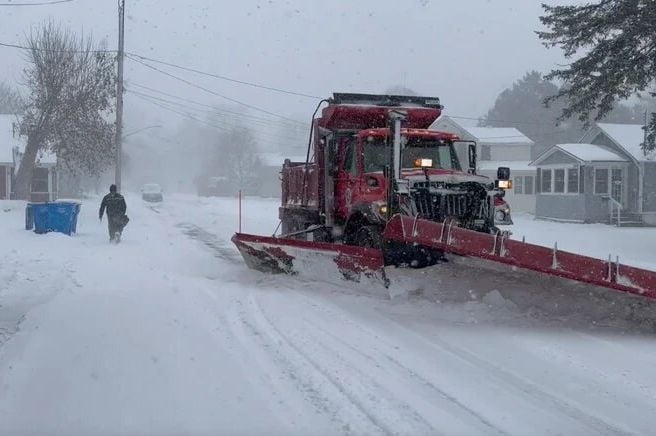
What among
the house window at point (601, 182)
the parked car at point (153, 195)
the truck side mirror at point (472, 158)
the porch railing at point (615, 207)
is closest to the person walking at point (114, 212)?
the truck side mirror at point (472, 158)

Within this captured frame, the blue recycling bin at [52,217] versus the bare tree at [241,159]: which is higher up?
the bare tree at [241,159]

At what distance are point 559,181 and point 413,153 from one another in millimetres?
26411

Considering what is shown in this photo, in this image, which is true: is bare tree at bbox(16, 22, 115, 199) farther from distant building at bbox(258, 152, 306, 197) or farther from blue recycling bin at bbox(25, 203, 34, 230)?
distant building at bbox(258, 152, 306, 197)

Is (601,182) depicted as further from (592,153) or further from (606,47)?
(606,47)

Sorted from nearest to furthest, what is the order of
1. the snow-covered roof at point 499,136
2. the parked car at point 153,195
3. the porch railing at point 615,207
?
the porch railing at point 615,207 < the snow-covered roof at point 499,136 < the parked car at point 153,195

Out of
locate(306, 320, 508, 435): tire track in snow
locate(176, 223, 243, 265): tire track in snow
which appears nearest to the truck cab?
locate(176, 223, 243, 265): tire track in snow

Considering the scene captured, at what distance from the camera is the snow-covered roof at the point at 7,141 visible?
40.8 m

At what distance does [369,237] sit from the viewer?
1034 cm

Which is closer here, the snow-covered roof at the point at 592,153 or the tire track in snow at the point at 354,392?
the tire track in snow at the point at 354,392

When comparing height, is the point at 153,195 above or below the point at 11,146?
below

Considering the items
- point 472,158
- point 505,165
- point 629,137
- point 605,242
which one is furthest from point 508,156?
point 472,158

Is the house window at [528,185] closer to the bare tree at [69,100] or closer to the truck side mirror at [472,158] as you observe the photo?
the bare tree at [69,100]

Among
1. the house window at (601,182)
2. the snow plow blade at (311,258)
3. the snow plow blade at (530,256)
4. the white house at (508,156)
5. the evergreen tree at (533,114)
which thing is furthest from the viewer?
the evergreen tree at (533,114)

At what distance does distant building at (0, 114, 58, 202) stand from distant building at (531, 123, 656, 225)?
26.9 m
